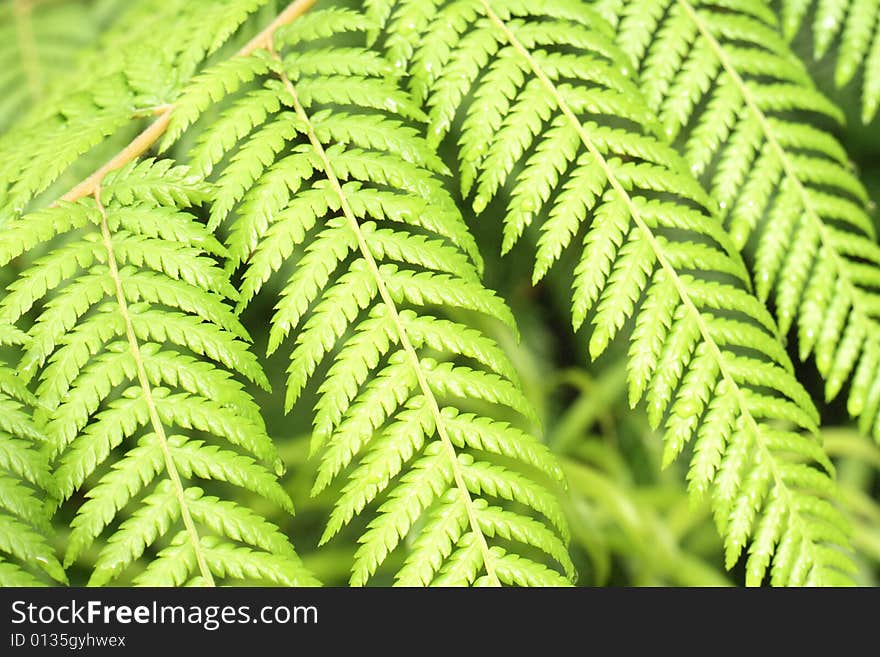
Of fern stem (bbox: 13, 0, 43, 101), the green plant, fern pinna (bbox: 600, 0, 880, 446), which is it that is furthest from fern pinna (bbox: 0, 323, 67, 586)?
fern stem (bbox: 13, 0, 43, 101)

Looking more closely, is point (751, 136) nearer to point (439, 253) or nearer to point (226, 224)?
point (439, 253)

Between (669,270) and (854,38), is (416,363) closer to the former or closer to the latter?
(669,270)

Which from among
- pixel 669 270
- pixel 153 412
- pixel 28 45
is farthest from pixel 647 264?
pixel 28 45

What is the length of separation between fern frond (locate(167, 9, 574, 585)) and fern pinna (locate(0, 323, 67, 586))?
34 centimetres

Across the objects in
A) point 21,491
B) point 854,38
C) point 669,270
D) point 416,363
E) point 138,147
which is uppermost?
point 854,38

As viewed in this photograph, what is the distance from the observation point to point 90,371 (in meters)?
1.14

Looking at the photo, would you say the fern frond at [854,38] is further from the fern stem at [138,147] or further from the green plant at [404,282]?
the fern stem at [138,147]

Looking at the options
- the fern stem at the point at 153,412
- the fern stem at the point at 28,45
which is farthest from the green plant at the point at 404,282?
the fern stem at the point at 28,45

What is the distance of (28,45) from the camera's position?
2.48m

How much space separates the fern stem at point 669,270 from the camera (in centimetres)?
121

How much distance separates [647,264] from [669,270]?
0.04 m

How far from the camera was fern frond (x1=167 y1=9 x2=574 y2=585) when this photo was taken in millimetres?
1083
